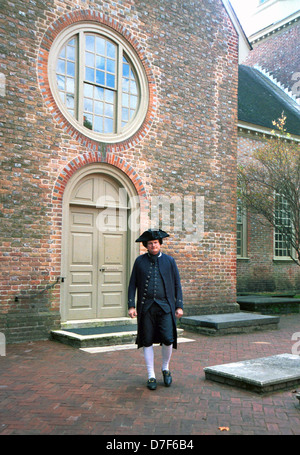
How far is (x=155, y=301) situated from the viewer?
539 centimetres

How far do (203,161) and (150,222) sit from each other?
7.55 ft

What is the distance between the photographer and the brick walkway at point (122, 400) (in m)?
3.92

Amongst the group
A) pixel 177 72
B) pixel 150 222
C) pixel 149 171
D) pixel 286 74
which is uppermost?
pixel 286 74

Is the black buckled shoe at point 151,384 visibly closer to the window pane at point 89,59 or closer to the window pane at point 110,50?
the window pane at point 89,59

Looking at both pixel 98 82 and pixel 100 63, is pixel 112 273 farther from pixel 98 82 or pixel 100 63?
pixel 100 63

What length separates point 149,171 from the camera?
32.2 feet

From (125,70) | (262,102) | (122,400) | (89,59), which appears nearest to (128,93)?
(125,70)

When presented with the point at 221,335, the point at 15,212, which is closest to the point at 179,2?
the point at 15,212

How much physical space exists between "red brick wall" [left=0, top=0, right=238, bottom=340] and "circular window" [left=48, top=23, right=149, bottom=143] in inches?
8.3

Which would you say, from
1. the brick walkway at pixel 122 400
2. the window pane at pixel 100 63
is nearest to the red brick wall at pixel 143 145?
the window pane at pixel 100 63

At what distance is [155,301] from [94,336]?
8.54 ft

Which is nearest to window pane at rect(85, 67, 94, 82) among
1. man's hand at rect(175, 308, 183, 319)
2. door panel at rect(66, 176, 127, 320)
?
door panel at rect(66, 176, 127, 320)

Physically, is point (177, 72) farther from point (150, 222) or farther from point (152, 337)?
point (152, 337)

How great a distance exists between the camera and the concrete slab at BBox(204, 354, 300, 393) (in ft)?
16.5
